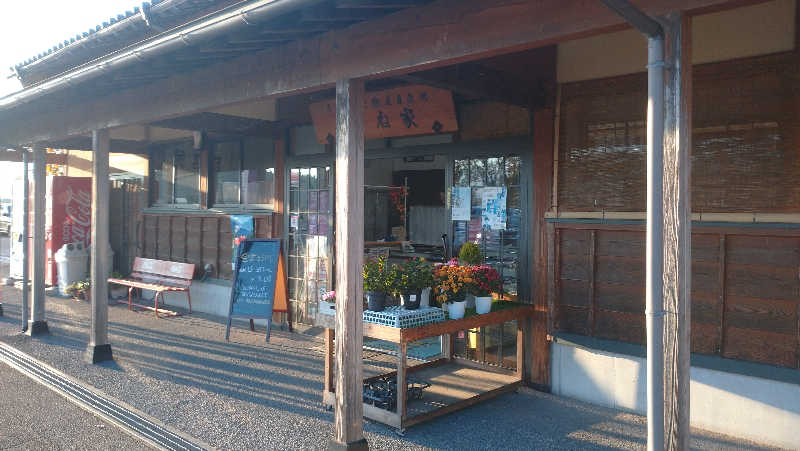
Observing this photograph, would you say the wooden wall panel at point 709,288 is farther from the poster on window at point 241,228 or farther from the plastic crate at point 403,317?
the poster on window at point 241,228

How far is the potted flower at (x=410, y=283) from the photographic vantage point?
473 cm

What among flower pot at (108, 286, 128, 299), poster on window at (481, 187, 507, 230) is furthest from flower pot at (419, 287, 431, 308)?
flower pot at (108, 286, 128, 299)

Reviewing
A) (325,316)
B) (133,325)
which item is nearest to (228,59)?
(325,316)

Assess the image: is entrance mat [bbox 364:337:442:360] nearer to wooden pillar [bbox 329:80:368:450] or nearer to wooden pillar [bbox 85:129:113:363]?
wooden pillar [bbox 329:80:368:450]

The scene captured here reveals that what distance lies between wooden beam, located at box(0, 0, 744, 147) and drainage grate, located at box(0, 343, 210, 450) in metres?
2.54

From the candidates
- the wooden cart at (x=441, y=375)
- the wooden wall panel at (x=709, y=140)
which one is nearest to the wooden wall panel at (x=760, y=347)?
the wooden wall panel at (x=709, y=140)

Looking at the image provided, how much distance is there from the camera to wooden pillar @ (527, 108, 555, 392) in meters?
5.41

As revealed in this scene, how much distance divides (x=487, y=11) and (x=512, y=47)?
0.25 metres

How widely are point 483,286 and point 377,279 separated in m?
0.92

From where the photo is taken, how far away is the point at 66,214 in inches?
453

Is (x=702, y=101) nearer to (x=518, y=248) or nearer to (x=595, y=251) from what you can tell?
(x=595, y=251)

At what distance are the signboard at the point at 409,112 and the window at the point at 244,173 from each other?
100 inches

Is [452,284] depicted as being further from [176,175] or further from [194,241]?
[176,175]

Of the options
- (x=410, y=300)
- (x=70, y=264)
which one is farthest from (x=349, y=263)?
(x=70, y=264)
